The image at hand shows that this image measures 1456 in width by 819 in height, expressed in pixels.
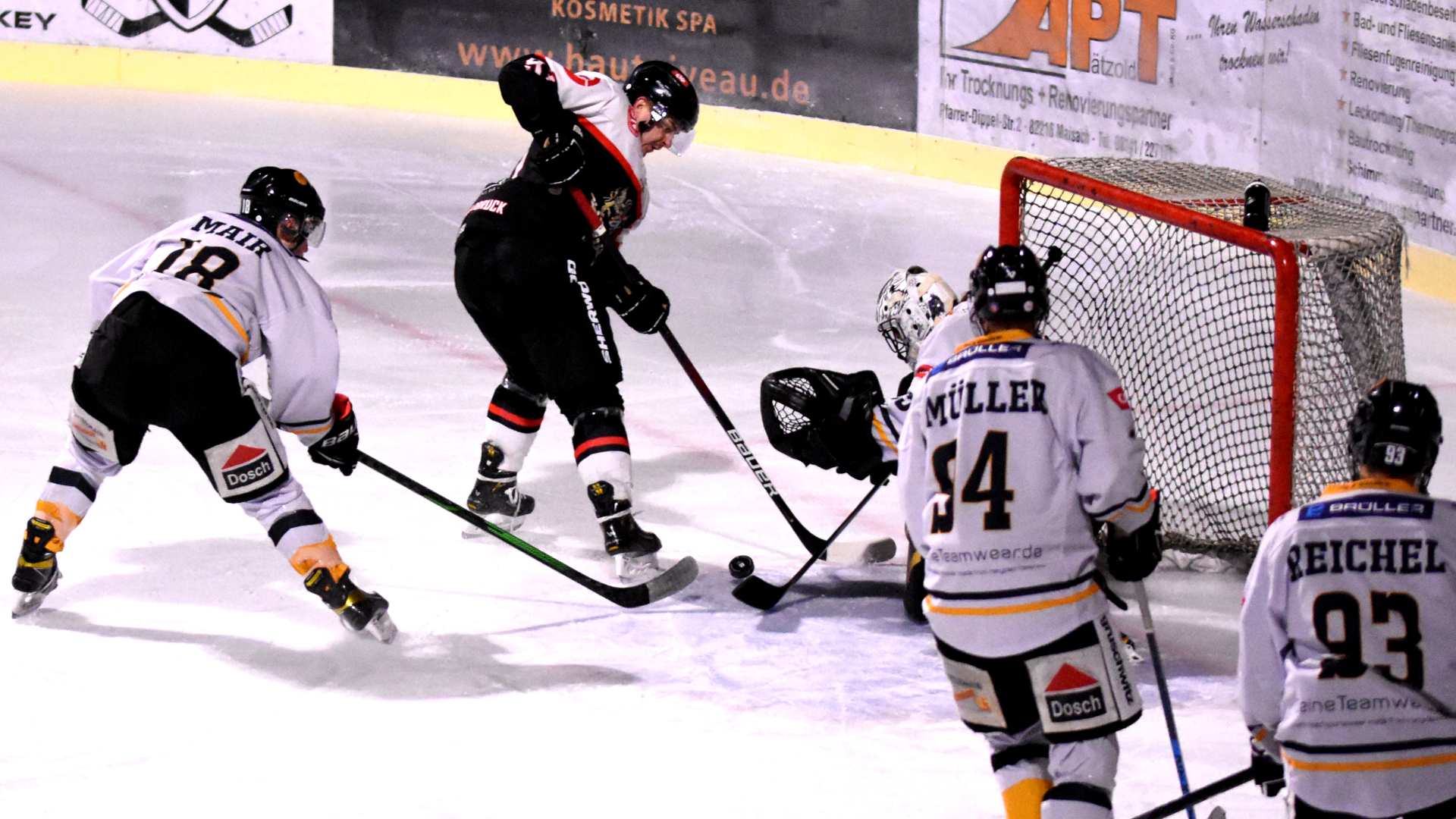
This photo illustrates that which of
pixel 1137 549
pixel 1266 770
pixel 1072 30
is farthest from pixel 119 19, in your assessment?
pixel 1266 770

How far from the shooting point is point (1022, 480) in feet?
7.38

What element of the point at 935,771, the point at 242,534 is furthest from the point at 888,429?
the point at 242,534

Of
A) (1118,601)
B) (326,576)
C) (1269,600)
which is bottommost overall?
(326,576)

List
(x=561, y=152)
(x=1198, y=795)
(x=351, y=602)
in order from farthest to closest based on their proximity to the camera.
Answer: (x=561, y=152) < (x=351, y=602) < (x=1198, y=795)

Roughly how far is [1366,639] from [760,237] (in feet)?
17.3

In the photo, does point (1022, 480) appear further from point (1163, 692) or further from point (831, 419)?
point (831, 419)

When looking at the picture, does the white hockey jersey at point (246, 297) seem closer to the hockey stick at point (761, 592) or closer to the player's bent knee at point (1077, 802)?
the hockey stick at point (761, 592)

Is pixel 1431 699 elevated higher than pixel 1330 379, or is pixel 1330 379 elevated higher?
pixel 1431 699

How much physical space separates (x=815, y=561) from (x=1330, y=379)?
1.21 meters

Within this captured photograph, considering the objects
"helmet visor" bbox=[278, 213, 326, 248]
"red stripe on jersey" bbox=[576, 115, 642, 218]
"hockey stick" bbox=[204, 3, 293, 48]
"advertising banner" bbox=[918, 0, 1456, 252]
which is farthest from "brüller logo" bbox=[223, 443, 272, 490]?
"hockey stick" bbox=[204, 3, 293, 48]

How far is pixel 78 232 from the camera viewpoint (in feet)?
21.9

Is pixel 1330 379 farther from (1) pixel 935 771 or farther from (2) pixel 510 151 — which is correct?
(2) pixel 510 151

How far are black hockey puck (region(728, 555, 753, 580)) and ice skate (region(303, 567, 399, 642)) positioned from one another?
770 mm

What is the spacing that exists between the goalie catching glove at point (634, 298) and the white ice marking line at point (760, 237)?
8.22 ft
